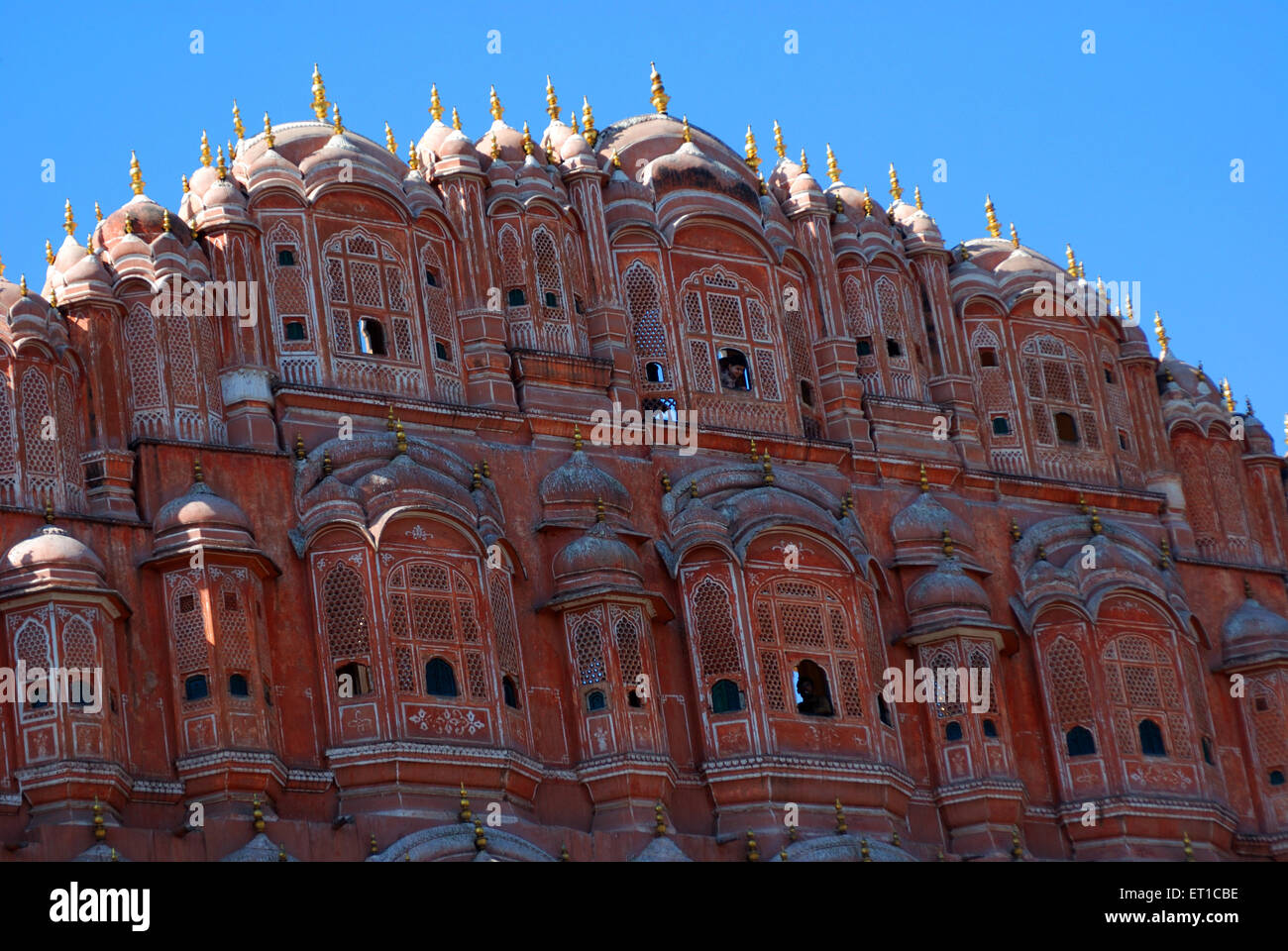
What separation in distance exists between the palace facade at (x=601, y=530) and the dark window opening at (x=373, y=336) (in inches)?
2.2

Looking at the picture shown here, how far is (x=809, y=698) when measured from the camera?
113 feet

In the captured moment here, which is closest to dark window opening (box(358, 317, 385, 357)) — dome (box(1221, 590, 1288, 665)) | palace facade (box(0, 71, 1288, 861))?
palace facade (box(0, 71, 1288, 861))

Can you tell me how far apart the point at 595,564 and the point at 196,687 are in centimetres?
464

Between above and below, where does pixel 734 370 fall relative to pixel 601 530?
above

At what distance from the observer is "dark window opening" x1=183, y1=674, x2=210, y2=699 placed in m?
31.2

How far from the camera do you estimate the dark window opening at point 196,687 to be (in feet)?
102

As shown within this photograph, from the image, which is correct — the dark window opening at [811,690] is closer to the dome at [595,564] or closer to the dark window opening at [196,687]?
the dome at [595,564]

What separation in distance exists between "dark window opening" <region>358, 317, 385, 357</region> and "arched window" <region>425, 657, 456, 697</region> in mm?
3917

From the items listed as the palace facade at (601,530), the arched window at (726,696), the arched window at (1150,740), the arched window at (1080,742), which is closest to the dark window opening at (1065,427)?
the palace facade at (601,530)

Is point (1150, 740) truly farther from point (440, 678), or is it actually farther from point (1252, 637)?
point (440, 678)

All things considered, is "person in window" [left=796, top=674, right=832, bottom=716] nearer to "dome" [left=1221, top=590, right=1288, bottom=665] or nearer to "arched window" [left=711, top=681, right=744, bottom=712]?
"arched window" [left=711, top=681, right=744, bottom=712]

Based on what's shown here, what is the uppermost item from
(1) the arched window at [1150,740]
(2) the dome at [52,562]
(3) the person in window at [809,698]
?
(2) the dome at [52,562]

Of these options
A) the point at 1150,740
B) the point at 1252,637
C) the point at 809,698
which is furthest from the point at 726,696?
the point at 1252,637
